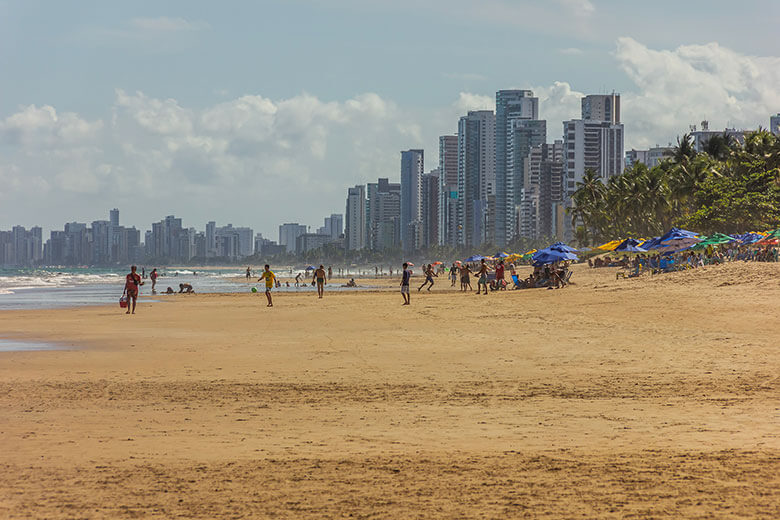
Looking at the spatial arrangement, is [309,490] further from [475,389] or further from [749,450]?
[475,389]

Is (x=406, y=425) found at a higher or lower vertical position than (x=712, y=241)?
lower

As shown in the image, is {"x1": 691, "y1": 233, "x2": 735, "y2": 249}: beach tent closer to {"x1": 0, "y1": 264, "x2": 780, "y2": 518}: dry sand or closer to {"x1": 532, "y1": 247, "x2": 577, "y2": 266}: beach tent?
{"x1": 532, "y1": 247, "x2": 577, "y2": 266}: beach tent

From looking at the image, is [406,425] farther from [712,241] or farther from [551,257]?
[712,241]

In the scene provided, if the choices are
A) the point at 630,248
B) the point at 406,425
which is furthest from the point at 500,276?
the point at 406,425

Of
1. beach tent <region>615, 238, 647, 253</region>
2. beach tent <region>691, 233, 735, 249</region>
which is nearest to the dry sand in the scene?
beach tent <region>691, 233, 735, 249</region>

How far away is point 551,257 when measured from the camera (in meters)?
45.0

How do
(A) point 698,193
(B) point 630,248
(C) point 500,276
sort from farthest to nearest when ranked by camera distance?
(A) point 698,193 → (B) point 630,248 → (C) point 500,276

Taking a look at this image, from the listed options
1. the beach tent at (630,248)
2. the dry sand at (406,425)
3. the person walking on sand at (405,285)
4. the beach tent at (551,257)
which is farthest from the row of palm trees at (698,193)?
the dry sand at (406,425)

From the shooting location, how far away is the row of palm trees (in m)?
68.4

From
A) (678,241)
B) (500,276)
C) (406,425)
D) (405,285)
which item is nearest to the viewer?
(406,425)

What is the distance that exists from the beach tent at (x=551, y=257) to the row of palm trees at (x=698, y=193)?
1085 inches

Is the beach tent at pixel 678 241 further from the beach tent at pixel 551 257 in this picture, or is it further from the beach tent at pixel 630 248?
the beach tent at pixel 551 257

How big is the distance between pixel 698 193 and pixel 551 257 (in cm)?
3687

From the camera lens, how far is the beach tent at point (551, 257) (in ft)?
147
